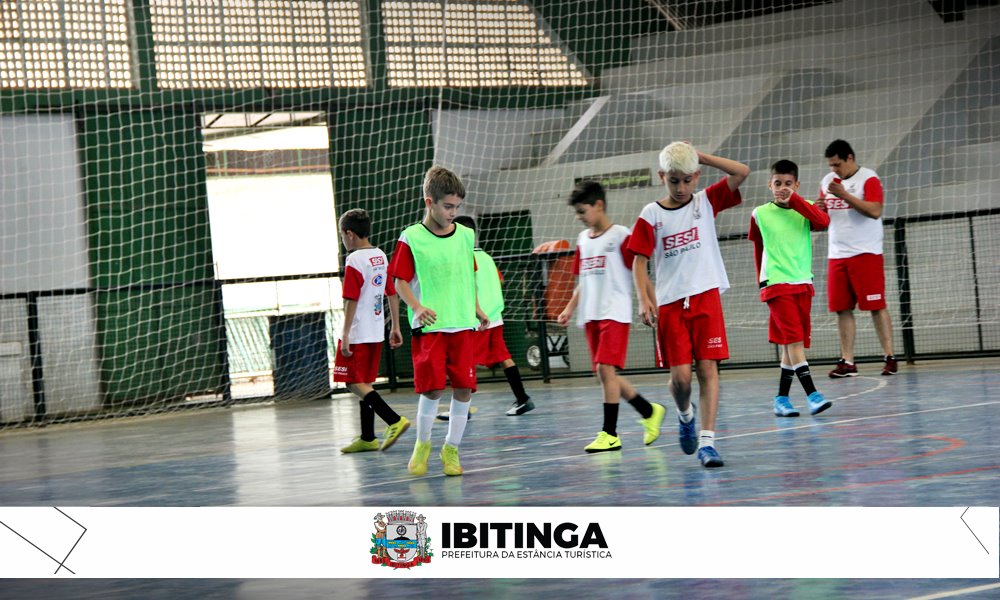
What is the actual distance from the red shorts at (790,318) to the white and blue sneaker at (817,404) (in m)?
0.41

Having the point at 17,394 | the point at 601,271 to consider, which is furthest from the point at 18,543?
the point at 17,394

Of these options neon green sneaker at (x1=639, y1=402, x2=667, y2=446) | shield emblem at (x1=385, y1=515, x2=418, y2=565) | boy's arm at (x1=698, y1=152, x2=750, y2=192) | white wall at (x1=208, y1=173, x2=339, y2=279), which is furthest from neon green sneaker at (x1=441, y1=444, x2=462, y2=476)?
white wall at (x1=208, y1=173, x2=339, y2=279)

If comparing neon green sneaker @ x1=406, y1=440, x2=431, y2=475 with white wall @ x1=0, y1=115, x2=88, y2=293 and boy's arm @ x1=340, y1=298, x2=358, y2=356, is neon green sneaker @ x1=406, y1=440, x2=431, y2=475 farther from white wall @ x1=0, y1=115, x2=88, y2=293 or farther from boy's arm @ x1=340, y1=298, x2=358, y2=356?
white wall @ x1=0, y1=115, x2=88, y2=293

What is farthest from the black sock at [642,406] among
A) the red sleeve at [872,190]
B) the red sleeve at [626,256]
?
the red sleeve at [872,190]

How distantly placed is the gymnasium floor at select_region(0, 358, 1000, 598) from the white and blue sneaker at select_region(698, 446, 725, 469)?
55mm

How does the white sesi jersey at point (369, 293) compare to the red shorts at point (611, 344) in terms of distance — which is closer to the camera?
the red shorts at point (611, 344)

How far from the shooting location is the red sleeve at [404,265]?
5.71 metres

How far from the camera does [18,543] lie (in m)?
3.61

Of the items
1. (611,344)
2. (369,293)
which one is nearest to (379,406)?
(369,293)

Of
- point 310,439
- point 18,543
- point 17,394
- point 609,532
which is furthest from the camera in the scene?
point 17,394

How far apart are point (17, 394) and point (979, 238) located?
10976 mm

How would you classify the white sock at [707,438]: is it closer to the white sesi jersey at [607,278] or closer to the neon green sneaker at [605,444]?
the neon green sneaker at [605,444]

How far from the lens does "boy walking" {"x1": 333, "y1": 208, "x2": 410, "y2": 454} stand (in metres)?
7.05

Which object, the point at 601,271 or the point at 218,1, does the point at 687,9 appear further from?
the point at 601,271
